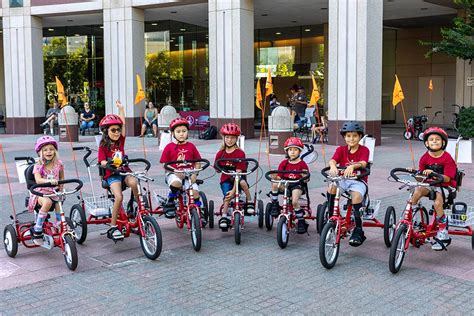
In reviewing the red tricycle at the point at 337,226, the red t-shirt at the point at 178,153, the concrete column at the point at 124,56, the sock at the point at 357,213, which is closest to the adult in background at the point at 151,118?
the concrete column at the point at 124,56

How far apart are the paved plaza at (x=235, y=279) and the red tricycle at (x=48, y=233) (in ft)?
0.45

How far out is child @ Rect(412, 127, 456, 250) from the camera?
6.23m

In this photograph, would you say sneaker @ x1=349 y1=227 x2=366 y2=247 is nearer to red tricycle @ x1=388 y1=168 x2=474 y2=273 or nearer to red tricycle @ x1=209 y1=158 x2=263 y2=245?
red tricycle @ x1=388 y1=168 x2=474 y2=273

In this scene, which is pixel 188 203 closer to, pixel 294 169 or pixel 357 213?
pixel 294 169

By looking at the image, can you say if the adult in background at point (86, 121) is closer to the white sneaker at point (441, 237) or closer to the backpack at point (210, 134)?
the backpack at point (210, 134)

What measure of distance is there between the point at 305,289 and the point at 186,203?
2336mm

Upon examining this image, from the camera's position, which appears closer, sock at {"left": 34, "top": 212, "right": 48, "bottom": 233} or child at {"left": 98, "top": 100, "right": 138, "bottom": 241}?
sock at {"left": 34, "top": 212, "right": 48, "bottom": 233}

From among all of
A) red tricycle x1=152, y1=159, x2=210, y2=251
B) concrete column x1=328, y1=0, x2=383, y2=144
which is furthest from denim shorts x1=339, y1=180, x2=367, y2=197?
concrete column x1=328, y1=0, x2=383, y2=144

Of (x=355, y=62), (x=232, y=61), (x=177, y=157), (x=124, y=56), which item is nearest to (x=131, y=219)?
(x=177, y=157)

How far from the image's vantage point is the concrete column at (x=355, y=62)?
59.6 ft

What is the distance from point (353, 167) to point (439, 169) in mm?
930

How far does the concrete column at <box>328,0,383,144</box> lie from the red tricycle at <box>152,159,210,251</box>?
39.3 ft

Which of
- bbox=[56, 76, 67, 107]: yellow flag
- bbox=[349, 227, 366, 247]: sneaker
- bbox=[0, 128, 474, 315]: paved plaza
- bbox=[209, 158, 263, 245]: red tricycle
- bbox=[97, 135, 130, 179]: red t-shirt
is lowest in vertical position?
bbox=[0, 128, 474, 315]: paved plaza

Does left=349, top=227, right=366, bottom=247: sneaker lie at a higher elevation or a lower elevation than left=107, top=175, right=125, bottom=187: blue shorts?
lower
